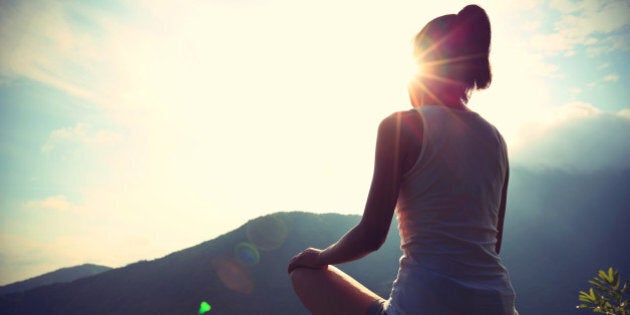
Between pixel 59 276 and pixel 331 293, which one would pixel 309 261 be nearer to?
pixel 331 293

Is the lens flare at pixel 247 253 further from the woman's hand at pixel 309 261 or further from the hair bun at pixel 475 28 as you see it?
the hair bun at pixel 475 28

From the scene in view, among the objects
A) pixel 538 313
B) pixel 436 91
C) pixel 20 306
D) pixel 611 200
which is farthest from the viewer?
pixel 611 200

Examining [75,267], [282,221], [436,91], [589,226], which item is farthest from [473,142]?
[75,267]

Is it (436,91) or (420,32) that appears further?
(420,32)

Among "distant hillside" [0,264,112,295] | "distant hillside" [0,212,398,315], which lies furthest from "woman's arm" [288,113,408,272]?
"distant hillside" [0,264,112,295]

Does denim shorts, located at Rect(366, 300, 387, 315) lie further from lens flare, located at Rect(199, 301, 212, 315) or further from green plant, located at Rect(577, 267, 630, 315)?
lens flare, located at Rect(199, 301, 212, 315)

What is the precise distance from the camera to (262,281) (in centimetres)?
3400

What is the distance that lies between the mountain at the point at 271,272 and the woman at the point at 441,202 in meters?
31.8

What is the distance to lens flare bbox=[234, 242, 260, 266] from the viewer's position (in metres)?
35.4

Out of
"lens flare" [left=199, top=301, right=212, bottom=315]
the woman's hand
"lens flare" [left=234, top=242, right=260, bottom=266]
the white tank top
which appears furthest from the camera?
"lens flare" [left=234, top=242, right=260, bottom=266]

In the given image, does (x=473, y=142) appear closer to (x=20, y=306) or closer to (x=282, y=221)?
(x=282, y=221)

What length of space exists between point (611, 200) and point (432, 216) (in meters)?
80.9

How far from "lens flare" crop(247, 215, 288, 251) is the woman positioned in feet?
123

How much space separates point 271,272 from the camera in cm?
3522
